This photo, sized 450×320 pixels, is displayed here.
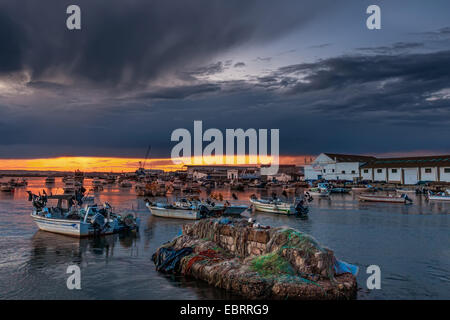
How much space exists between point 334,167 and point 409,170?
2437 centimetres

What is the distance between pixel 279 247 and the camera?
1431 cm

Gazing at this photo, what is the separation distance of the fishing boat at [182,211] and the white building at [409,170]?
80708 millimetres

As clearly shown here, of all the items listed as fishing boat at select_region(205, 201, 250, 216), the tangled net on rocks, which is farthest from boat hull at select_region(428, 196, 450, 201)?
the tangled net on rocks

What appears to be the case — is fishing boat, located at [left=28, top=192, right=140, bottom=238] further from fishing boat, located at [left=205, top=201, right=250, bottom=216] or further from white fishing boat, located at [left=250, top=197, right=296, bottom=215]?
white fishing boat, located at [left=250, top=197, right=296, bottom=215]

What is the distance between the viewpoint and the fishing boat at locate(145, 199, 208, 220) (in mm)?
38938

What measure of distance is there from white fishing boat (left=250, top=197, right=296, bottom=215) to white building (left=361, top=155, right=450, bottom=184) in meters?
68.3

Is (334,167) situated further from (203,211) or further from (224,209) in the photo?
(203,211)

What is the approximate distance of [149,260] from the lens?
1938 centimetres
